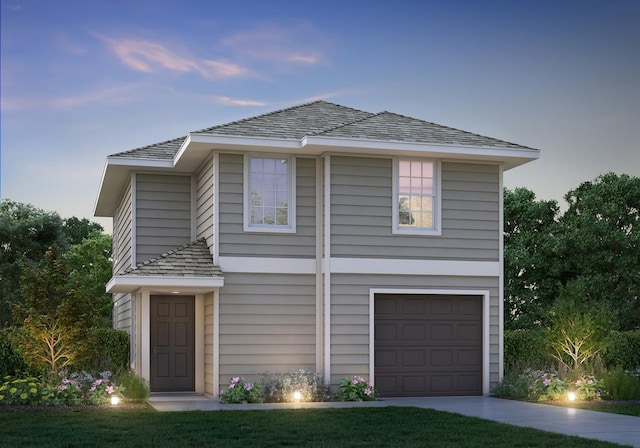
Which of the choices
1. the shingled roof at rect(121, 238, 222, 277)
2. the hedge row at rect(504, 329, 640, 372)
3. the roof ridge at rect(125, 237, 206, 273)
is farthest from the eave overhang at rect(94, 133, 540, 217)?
the hedge row at rect(504, 329, 640, 372)

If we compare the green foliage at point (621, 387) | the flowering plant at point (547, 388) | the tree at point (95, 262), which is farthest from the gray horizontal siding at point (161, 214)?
the tree at point (95, 262)

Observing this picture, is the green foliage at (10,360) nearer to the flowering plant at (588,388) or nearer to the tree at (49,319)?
the tree at (49,319)

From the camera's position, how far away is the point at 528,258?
1357 inches

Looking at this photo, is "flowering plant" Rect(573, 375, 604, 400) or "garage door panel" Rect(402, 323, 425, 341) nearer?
"flowering plant" Rect(573, 375, 604, 400)

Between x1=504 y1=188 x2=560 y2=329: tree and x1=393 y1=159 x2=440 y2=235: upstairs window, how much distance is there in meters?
15.8

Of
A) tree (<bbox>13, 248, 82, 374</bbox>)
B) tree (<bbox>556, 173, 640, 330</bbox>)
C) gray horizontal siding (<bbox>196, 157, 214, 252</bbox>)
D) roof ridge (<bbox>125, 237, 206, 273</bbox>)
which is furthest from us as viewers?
tree (<bbox>556, 173, 640, 330</bbox>)

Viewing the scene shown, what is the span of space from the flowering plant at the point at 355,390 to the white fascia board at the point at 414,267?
2154 millimetres

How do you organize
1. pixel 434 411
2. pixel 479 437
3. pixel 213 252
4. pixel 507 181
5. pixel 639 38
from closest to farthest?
pixel 479 437, pixel 434 411, pixel 213 252, pixel 639 38, pixel 507 181

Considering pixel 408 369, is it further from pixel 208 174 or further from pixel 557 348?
pixel 208 174

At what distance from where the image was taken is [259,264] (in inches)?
Result: 734

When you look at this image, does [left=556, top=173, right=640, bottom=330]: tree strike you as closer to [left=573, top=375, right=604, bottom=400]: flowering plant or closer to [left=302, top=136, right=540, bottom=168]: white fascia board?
[left=302, top=136, right=540, bottom=168]: white fascia board

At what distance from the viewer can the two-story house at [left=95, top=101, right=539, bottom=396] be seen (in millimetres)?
18516

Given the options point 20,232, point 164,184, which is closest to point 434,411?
point 164,184

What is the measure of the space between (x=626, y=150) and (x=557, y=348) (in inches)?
397
